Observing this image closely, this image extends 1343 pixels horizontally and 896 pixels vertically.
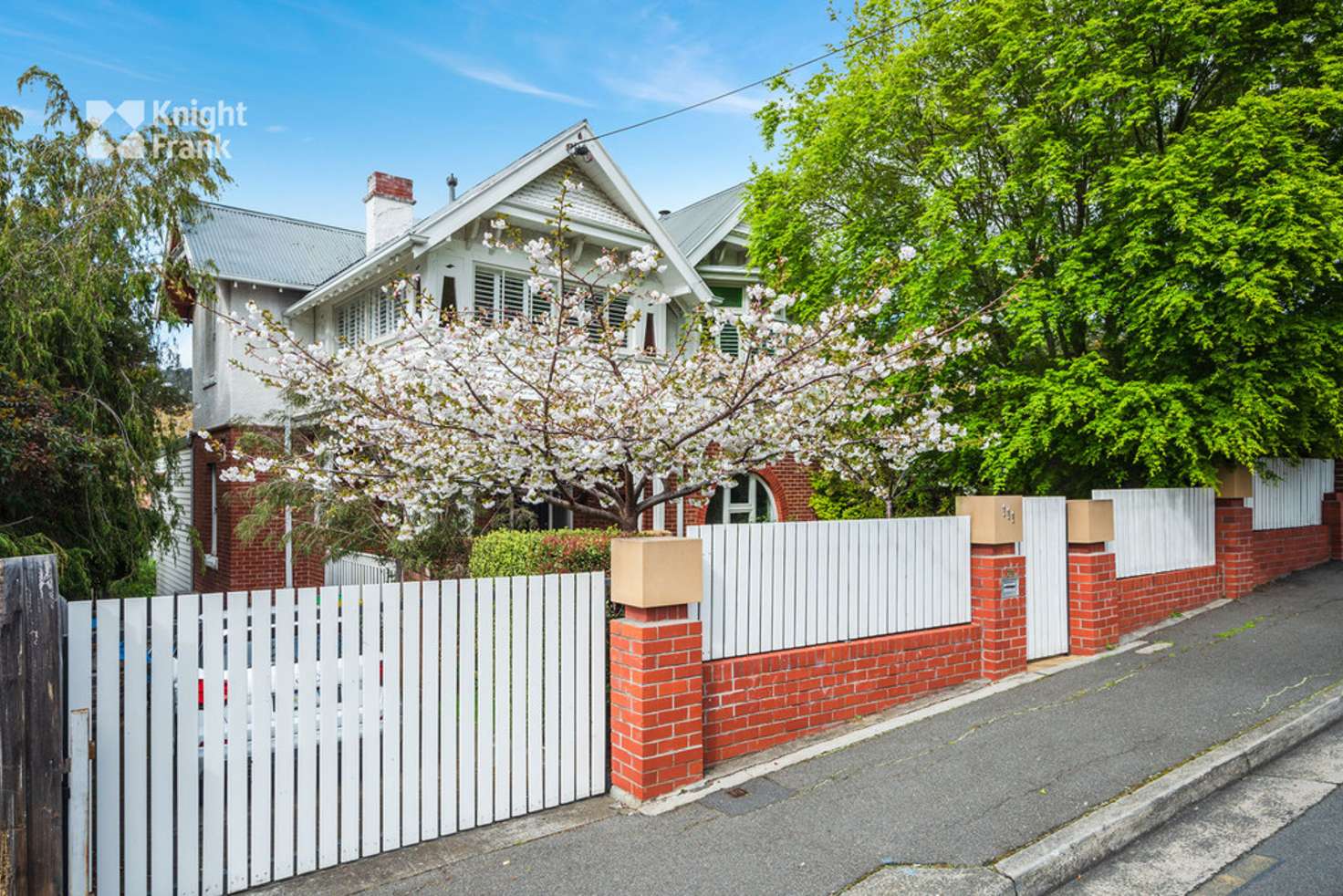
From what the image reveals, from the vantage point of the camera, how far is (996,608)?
687cm

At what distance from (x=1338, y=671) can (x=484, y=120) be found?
42.0 ft

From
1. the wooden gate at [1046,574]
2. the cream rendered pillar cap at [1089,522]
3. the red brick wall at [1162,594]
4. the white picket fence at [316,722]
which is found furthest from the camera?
the red brick wall at [1162,594]

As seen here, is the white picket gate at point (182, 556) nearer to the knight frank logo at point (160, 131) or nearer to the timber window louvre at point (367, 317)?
the timber window louvre at point (367, 317)

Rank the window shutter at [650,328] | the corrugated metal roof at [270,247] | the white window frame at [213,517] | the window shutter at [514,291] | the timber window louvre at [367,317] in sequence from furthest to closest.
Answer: the white window frame at [213,517], the corrugated metal roof at [270,247], the window shutter at [650,328], the timber window louvre at [367,317], the window shutter at [514,291]

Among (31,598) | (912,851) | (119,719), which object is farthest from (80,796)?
(912,851)

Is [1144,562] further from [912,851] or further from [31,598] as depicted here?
[31,598]

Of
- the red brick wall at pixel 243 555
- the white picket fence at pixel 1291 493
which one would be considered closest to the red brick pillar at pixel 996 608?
the white picket fence at pixel 1291 493

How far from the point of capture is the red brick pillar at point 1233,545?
9.76 meters

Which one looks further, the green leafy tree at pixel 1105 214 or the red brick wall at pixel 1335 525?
the red brick wall at pixel 1335 525

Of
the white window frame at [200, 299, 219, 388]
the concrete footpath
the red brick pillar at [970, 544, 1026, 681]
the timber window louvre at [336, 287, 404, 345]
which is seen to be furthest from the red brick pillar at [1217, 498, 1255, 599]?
the white window frame at [200, 299, 219, 388]

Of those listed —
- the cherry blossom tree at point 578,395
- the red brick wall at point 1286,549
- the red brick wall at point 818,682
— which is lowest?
the red brick wall at point 818,682

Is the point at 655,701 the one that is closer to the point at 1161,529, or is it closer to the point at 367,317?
the point at 1161,529

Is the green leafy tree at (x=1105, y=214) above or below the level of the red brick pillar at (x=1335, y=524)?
above

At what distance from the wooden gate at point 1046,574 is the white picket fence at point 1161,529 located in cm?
98
